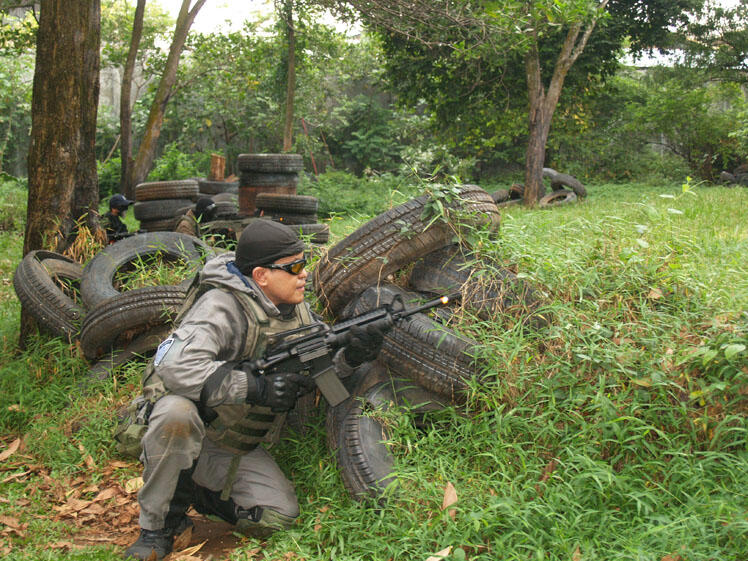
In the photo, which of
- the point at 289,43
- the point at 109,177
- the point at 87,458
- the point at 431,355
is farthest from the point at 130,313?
the point at 109,177

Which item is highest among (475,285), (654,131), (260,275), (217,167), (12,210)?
(654,131)

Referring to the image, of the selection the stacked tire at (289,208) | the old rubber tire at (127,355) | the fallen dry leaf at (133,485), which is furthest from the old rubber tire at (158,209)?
the fallen dry leaf at (133,485)

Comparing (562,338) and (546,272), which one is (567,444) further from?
(546,272)

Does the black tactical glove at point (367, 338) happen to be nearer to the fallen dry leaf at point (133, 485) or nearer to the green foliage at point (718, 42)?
the fallen dry leaf at point (133, 485)

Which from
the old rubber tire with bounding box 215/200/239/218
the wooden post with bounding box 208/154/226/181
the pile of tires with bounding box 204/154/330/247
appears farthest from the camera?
the wooden post with bounding box 208/154/226/181

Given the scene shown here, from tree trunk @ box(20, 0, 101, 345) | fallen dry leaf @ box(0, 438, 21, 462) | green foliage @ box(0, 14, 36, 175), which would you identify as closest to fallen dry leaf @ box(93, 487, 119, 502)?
fallen dry leaf @ box(0, 438, 21, 462)

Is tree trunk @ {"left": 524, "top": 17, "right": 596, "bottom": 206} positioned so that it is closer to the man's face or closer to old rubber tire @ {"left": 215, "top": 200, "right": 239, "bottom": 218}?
old rubber tire @ {"left": 215, "top": 200, "right": 239, "bottom": 218}

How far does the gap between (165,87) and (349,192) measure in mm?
5442

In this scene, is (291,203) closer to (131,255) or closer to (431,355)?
(131,255)

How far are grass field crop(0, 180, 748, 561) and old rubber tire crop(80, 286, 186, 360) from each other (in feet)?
1.83

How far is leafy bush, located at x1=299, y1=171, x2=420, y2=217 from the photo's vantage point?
14.6 metres

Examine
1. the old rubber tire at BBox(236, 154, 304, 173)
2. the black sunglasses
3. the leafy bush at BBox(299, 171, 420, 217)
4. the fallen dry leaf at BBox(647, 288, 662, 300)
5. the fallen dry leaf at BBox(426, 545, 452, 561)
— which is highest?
the old rubber tire at BBox(236, 154, 304, 173)

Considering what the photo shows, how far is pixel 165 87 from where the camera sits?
13.0 metres

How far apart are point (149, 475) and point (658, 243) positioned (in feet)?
12.1
